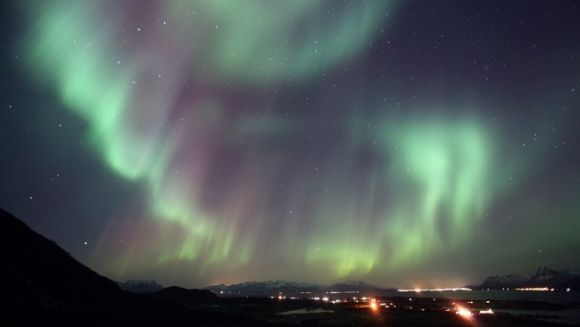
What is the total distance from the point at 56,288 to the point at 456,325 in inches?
2166

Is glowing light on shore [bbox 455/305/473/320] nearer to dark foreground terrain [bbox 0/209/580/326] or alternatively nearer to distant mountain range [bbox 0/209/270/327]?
dark foreground terrain [bbox 0/209/580/326]

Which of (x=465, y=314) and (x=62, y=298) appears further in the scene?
(x=465, y=314)

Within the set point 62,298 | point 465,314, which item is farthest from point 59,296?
point 465,314

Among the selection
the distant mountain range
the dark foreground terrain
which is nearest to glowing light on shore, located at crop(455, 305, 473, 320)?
the dark foreground terrain

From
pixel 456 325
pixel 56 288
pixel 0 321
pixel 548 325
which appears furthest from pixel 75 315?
pixel 548 325

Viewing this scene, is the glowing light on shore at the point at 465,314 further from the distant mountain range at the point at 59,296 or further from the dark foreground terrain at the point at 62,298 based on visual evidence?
the distant mountain range at the point at 59,296

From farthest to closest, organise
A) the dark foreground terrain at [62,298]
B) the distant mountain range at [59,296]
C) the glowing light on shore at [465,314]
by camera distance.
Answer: the glowing light on shore at [465,314] < the dark foreground terrain at [62,298] < the distant mountain range at [59,296]

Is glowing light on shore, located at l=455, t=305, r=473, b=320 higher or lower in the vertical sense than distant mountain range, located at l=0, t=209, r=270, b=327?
lower

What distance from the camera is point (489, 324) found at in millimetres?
56500

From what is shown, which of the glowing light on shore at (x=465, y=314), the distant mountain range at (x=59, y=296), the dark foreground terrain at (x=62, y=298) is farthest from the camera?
the glowing light on shore at (x=465, y=314)

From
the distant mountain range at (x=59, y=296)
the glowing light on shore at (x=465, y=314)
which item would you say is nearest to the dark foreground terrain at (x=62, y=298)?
the distant mountain range at (x=59, y=296)

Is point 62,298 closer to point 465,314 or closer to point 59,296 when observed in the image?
point 59,296

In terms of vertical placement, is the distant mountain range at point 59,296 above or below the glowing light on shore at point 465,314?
above

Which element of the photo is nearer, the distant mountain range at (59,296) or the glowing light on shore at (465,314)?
the distant mountain range at (59,296)
